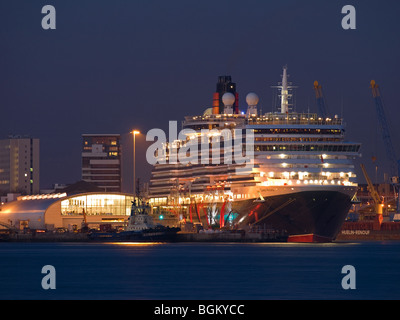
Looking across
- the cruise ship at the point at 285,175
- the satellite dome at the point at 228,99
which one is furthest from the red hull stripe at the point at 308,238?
the satellite dome at the point at 228,99

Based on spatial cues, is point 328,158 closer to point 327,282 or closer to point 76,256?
point 76,256

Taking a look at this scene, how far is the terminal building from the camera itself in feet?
552

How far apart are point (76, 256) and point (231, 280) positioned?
36951mm

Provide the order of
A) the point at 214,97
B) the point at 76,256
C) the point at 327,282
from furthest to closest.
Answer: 1. the point at 214,97
2. the point at 76,256
3. the point at 327,282

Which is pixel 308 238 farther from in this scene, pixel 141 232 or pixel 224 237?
pixel 141 232

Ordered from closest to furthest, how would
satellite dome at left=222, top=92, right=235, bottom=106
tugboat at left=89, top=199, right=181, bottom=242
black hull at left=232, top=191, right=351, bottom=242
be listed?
black hull at left=232, top=191, right=351, bottom=242 < tugboat at left=89, top=199, right=181, bottom=242 < satellite dome at left=222, top=92, right=235, bottom=106

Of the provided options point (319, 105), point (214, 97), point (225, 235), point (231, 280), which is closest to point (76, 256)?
point (225, 235)

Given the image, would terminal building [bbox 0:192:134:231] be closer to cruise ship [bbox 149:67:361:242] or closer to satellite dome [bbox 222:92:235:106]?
satellite dome [bbox 222:92:235:106]

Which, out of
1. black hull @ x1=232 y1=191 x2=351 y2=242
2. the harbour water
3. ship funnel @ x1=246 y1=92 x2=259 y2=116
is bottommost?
the harbour water

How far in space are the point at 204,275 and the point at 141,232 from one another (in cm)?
6020

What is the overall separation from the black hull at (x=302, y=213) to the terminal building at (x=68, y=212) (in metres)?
47.0

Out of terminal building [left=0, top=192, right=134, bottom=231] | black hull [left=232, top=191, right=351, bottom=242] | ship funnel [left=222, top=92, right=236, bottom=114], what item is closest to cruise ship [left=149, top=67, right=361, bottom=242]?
black hull [left=232, top=191, right=351, bottom=242]

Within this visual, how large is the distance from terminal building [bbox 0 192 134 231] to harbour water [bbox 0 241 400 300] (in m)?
51.6
